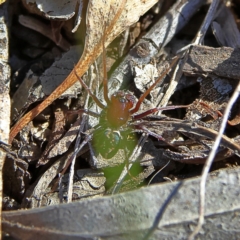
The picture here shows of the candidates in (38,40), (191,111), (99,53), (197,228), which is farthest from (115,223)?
(38,40)

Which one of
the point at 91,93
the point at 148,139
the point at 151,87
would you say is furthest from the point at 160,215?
the point at 91,93

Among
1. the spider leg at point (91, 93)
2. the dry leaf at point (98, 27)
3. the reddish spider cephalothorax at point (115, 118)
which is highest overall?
the dry leaf at point (98, 27)

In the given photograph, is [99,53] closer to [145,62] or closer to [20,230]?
[145,62]

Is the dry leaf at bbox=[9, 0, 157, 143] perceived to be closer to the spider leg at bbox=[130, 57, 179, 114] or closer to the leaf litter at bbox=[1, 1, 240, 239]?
the leaf litter at bbox=[1, 1, 240, 239]

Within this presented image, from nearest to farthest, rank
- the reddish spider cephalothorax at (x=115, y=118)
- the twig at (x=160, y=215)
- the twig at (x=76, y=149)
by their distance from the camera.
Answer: the twig at (x=160, y=215), the twig at (x=76, y=149), the reddish spider cephalothorax at (x=115, y=118)

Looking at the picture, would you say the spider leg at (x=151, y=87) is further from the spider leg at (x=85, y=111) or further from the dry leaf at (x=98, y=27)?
the dry leaf at (x=98, y=27)

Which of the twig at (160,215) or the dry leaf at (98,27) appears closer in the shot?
the twig at (160,215)

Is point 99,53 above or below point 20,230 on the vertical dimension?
above

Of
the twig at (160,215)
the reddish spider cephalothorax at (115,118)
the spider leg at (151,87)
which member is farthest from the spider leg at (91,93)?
the twig at (160,215)
